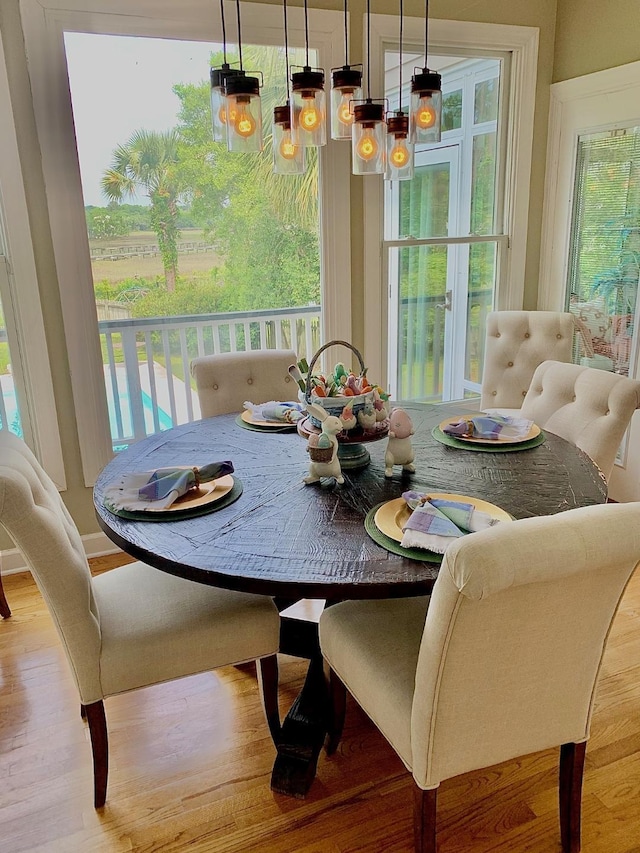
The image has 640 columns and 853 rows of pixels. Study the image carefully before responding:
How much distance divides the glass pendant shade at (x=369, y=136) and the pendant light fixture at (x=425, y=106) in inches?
4.9

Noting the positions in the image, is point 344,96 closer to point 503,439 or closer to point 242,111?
point 242,111

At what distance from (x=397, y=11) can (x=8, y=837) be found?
3.49 meters

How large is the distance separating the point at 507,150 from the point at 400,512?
2679 mm

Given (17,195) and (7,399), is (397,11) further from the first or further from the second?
(7,399)

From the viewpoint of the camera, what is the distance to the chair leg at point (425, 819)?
4.56 feet

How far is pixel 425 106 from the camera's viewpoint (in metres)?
2.00

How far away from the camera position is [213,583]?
1432mm

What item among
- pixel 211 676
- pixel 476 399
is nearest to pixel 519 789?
pixel 211 676

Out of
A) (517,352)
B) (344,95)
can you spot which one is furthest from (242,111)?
(517,352)

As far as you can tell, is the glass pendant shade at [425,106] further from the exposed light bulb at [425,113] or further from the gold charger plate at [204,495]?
the gold charger plate at [204,495]

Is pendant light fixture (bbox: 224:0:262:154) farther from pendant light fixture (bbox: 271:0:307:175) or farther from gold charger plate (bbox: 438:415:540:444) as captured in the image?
gold charger plate (bbox: 438:415:540:444)

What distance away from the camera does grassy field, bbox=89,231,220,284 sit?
301cm

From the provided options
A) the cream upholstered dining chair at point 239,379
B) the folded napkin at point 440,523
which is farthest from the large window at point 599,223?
the folded napkin at point 440,523

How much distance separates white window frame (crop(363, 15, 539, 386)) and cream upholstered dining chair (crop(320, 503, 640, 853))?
6.84 feet
